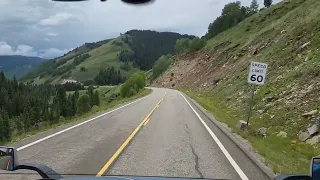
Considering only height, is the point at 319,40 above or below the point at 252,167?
above

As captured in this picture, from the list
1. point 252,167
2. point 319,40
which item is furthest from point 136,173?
point 319,40

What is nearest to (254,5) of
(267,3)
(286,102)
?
(267,3)

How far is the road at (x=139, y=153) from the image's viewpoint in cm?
807

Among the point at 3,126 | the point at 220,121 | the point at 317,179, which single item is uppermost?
the point at 317,179

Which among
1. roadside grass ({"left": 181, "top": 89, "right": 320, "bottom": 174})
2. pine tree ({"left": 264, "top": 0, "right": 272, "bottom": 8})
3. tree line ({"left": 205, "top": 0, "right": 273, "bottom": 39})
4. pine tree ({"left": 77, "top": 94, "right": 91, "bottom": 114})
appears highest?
pine tree ({"left": 264, "top": 0, "right": 272, "bottom": 8})

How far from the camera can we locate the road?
8.07 meters

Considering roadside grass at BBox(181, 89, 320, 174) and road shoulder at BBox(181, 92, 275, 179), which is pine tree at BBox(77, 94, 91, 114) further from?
roadside grass at BBox(181, 89, 320, 174)

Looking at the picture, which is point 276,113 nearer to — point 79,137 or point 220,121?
point 220,121

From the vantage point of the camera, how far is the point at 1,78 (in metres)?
147

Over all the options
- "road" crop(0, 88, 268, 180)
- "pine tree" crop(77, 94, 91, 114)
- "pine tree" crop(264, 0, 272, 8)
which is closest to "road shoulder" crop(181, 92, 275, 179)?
"road" crop(0, 88, 268, 180)

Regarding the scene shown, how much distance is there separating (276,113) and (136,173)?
41.2 feet

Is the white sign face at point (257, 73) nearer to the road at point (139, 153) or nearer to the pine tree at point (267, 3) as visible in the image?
the road at point (139, 153)

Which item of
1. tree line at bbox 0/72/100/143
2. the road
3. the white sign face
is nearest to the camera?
the road

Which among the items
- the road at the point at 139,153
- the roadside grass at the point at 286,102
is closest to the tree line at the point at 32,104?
the roadside grass at the point at 286,102
